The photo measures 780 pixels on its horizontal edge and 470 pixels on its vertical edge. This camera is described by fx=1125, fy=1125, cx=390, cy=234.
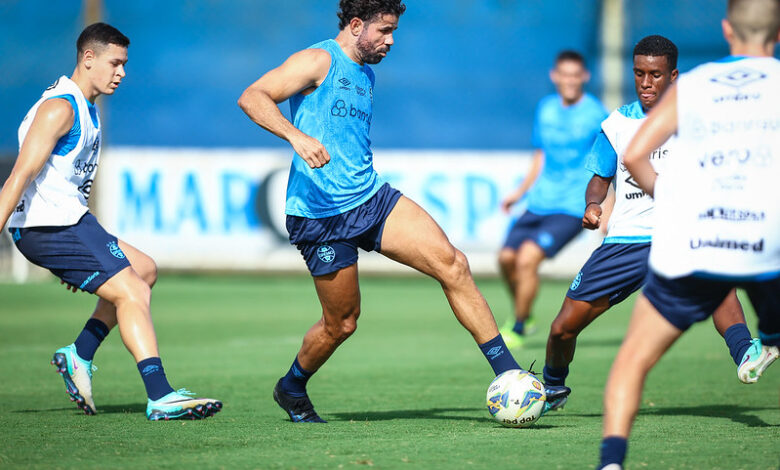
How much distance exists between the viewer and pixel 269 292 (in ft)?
56.7

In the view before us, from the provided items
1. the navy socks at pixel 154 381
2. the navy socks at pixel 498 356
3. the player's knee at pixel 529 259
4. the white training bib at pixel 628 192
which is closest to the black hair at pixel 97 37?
the navy socks at pixel 154 381

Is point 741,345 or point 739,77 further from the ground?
point 739,77

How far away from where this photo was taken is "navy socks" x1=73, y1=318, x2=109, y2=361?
682cm

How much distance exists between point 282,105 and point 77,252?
43.7 feet

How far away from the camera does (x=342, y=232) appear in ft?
20.5

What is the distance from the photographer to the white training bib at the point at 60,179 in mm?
6477

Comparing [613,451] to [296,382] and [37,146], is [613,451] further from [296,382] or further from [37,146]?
[37,146]

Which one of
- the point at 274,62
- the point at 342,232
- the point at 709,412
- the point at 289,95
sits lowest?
the point at 709,412

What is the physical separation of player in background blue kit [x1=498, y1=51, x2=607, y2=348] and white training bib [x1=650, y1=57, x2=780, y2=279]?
6653mm

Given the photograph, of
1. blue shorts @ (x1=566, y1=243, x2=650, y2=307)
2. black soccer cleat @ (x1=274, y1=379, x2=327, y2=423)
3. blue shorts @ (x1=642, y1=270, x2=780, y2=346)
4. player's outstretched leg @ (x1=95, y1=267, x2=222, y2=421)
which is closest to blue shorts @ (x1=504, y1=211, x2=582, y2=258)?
blue shorts @ (x1=566, y1=243, x2=650, y2=307)

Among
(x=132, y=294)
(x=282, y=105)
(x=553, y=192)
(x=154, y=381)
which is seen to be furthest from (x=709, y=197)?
(x=282, y=105)

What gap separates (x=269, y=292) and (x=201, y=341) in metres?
5.88

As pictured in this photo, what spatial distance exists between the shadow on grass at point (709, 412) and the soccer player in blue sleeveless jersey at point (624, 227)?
13.2 inches

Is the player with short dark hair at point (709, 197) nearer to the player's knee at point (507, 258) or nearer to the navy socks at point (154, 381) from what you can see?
the navy socks at point (154, 381)
